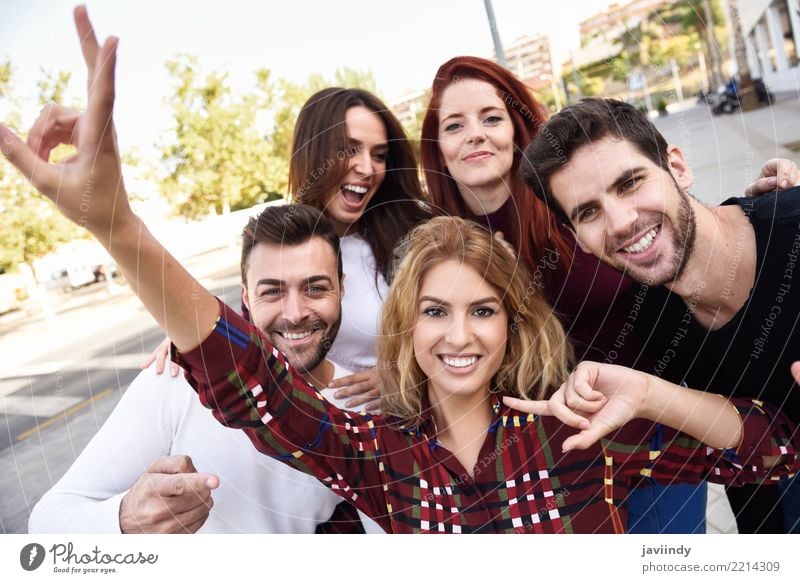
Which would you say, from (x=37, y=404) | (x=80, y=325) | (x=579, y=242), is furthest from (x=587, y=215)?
(x=37, y=404)

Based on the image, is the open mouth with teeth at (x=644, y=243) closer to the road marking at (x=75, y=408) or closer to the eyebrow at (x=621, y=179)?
the eyebrow at (x=621, y=179)

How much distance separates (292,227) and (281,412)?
21 centimetres

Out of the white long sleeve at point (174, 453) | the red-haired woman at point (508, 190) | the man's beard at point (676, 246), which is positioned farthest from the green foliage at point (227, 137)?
the man's beard at point (676, 246)

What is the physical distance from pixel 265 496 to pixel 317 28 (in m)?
0.59

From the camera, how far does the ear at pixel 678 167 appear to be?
26.7 inches

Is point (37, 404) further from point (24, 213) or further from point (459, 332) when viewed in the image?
point (459, 332)

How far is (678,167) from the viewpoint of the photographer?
2.23 ft

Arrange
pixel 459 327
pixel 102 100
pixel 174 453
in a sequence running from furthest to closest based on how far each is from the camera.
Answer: pixel 174 453 → pixel 459 327 → pixel 102 100

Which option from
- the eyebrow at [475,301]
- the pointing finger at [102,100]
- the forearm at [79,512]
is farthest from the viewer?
the forearm at [79,512]

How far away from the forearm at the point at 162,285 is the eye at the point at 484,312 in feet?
0.91

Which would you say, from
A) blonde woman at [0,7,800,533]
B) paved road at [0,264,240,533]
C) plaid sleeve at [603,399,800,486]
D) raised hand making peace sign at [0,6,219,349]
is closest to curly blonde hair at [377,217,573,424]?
blonde woman at [0,7,800,533]

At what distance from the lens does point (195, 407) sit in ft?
2.59

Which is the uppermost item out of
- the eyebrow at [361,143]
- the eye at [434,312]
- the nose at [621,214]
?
the eyebrow at [361,143]
